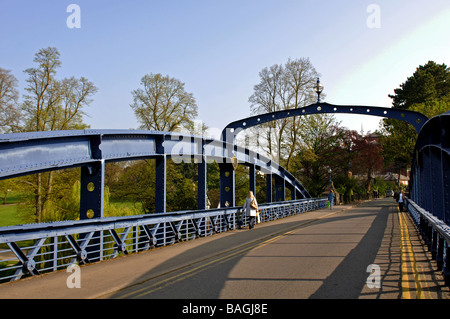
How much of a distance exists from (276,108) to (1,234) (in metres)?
36.6

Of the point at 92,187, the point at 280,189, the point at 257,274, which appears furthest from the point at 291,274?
the point at 280,189

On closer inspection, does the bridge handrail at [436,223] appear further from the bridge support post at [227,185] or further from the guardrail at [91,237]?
the bridge support post at [227,185]

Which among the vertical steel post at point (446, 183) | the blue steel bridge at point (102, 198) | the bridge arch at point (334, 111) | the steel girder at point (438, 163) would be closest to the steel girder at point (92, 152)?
the blue steel bridge at point (102, 198)

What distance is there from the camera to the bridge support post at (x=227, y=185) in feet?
65.0

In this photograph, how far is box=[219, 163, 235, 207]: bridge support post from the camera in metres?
19.8

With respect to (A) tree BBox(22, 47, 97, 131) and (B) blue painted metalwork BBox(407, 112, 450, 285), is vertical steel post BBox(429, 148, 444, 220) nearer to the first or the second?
(B) blue painted metalwork BBox(407, 112, 450, 285)

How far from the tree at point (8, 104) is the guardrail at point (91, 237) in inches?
371

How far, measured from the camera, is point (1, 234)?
22.3 ft

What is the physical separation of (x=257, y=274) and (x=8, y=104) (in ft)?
75.4

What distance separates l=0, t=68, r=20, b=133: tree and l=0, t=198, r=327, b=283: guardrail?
30.9 feet

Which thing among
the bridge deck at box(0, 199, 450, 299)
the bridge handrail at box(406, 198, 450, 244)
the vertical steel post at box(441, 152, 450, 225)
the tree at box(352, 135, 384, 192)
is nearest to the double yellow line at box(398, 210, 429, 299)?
the bridge deck at box(0, 199, 450, 299)
